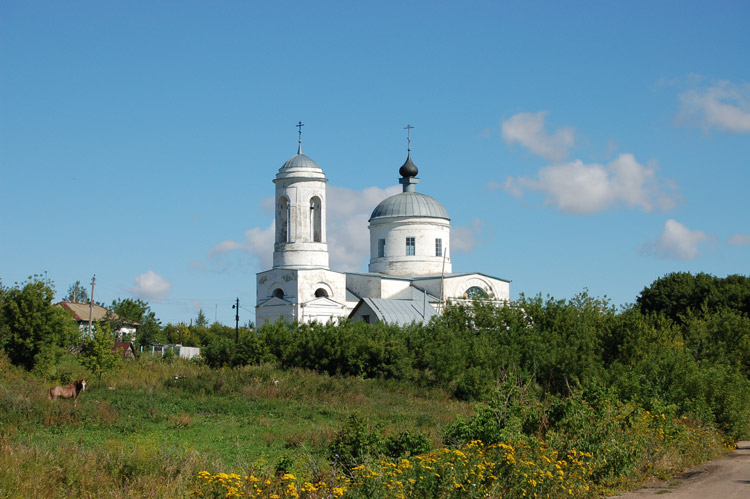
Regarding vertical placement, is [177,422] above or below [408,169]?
below

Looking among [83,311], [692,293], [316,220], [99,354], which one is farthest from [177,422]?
[83,311]

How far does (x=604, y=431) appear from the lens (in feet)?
42.3

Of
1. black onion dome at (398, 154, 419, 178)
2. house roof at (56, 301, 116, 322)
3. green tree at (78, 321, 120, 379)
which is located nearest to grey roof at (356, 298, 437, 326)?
black onion dome at (398, 154, 419, 178)

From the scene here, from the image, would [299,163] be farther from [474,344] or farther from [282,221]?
[474,344]

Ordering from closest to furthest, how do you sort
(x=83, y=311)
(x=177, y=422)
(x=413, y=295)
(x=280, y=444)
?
(x=280, y=444), (x=177, y=422), (x=413, y=295), (x=83, y=311)

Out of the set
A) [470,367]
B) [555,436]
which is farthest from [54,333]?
[555,436]

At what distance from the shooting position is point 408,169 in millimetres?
50594

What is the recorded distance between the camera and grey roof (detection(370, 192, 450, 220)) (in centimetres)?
4750

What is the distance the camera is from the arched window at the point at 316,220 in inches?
1717

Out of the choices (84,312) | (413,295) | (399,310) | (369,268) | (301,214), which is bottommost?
(399,310)

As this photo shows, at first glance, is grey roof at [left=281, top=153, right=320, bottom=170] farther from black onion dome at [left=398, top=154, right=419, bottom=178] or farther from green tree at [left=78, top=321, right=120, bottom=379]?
green tree at [left=78, top=321, right=120, bottom=379]

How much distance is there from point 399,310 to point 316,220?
22.3 feet

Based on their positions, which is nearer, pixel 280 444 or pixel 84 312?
pixel 280 444

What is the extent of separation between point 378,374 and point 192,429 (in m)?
12.5
